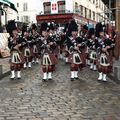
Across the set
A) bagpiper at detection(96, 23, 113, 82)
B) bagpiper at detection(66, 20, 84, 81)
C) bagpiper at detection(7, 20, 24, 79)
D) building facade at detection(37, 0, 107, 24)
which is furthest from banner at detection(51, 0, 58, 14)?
bagpiper at detection(96, 23, 113, 82)

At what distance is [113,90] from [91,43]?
6.09 metres

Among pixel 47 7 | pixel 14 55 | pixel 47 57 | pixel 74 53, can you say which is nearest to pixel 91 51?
pixel 74 53

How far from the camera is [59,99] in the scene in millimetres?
10547

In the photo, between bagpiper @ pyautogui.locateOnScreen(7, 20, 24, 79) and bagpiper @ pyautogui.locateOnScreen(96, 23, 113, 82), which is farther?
bagpiper @ pyautogui.locateOnScreen(7, 20, 24, 79)

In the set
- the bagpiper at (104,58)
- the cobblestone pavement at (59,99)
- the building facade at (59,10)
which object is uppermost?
the building facade at (59,10)

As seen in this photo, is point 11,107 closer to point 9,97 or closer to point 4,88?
point 9,97

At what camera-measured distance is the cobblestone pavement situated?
8.70 metres

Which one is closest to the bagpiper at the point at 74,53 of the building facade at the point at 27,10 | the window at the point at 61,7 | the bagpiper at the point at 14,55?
the bagpiper at the point at 14,55

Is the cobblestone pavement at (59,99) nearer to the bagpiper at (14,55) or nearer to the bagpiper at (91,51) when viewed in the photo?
the bagpiper at (14,55)

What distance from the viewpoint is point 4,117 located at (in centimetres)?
852

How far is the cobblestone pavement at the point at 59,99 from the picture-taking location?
8.70 metres

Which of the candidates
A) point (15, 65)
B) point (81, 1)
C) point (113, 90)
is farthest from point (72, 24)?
point (81, 1)

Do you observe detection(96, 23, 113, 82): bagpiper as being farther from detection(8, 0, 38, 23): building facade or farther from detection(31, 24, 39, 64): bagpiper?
detection(8, 0, 38, 23): building facade

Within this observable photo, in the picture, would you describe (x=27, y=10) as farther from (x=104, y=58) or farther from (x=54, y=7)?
(x=104, y=58)
